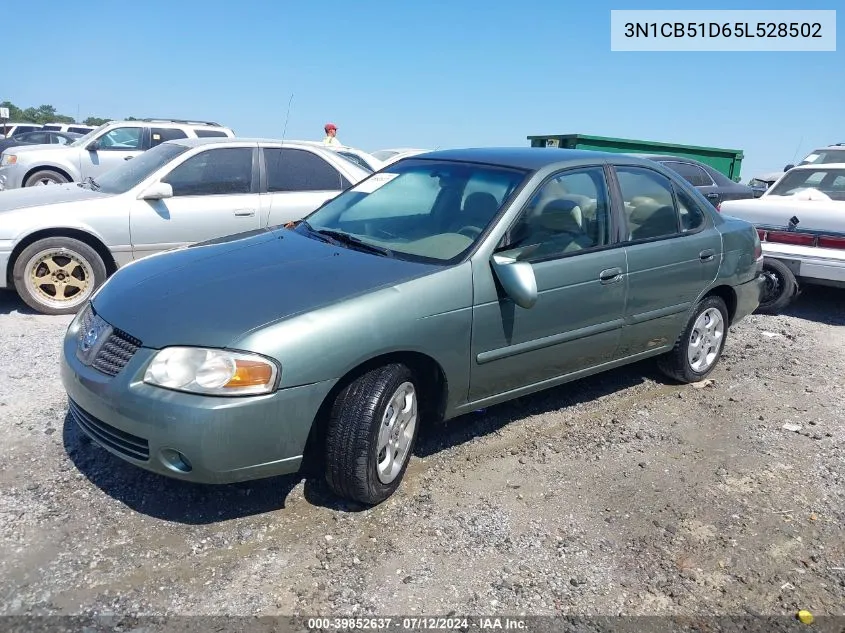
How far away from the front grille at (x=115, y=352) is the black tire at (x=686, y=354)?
3.60 meters

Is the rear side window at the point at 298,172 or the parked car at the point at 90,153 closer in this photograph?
the rear side window at the point at 298,172

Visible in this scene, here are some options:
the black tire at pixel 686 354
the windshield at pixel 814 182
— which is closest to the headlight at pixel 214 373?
Result: the black tire at pixel 686 354

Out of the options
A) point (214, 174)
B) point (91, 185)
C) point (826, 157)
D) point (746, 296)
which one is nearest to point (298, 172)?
point (214, 174)

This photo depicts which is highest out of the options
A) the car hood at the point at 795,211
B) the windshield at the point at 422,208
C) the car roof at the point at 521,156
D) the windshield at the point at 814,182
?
the car roof at the point at 521,156

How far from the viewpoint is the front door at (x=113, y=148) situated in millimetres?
12711

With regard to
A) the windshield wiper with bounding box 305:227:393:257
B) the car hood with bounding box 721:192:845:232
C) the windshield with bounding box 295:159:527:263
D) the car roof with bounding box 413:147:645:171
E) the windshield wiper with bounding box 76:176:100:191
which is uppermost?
Result: the car roof with bounding box 413:147:645:171

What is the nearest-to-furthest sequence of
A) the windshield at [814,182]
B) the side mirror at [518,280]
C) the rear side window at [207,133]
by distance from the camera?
the side mirror at [518,280]
the windshield at [814,182]
the rear side window at [207,133]

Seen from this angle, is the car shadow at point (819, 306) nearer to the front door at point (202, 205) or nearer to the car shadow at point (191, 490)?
the car shadow at point (191, 490)

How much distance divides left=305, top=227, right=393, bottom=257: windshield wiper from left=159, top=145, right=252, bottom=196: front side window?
277 centimetres

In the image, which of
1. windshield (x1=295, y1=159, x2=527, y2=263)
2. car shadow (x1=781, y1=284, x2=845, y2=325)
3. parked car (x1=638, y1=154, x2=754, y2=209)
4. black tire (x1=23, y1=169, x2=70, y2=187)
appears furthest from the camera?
black tire (x1=23, y1=169, x2=70, y2=187)

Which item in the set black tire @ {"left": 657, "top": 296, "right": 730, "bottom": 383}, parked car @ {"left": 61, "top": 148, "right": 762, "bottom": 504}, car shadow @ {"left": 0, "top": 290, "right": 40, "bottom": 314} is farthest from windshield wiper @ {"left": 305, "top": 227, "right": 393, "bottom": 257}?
car shadow @ {"left": 0, "top": 290, "right": 40, "bottom": 314}

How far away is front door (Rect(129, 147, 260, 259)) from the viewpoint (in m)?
6.39

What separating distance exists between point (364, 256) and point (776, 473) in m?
2.60

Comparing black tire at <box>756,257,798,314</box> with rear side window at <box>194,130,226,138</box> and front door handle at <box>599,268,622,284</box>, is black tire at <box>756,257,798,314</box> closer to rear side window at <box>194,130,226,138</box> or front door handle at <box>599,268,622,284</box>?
front door handle at <box>599,268,622,284</box>
